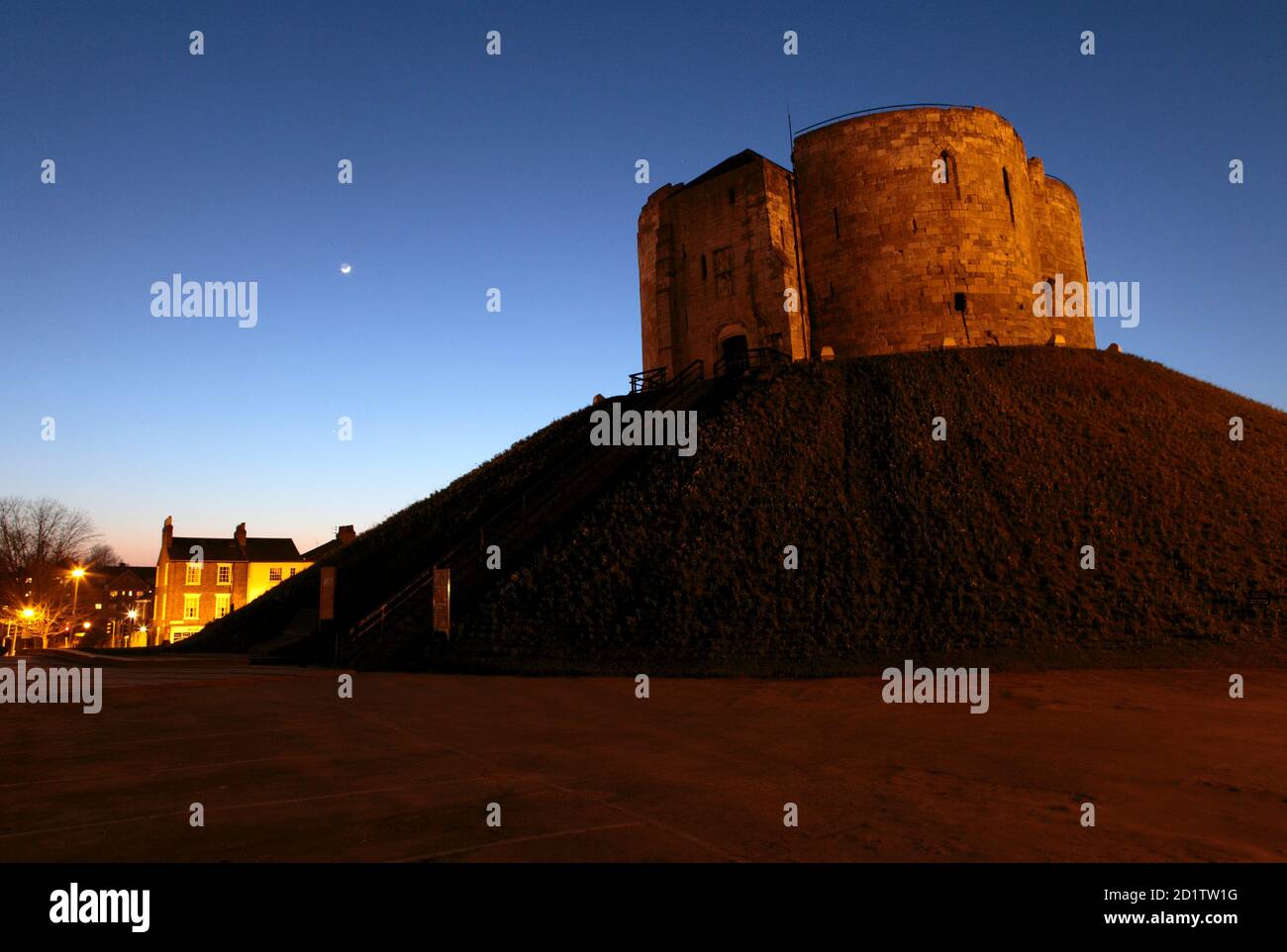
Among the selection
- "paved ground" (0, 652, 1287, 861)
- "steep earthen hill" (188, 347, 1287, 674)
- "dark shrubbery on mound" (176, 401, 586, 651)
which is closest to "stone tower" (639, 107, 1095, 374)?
"steep earthen hill" (188, 347, 1287, 674)

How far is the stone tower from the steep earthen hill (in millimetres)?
A: 6310

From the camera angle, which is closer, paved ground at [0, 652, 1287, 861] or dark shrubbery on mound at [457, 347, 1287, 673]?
paved ground at [0, 652, 1287, 861]

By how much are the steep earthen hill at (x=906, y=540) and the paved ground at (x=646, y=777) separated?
3657 millimetres

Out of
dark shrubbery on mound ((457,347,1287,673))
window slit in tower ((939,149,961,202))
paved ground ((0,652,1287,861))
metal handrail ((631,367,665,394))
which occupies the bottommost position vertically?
paved ground ((0,652,1287,861))

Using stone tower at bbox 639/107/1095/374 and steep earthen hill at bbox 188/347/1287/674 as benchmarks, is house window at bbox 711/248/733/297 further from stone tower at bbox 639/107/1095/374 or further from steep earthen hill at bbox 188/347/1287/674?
steep earthen hill at bbox 188/347/1287/674

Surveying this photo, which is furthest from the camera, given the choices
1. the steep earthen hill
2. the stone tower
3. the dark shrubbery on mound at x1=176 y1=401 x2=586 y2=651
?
the stone tower

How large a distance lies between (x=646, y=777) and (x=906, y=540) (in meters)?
13.4

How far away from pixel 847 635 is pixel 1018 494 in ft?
24.2

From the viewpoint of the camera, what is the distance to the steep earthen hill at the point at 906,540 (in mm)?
15258

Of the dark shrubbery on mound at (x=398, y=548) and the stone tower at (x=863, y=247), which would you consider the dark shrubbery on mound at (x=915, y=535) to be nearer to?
the dark shrubbery on mound at (x=398, y=548)

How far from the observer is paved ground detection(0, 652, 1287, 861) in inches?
173
